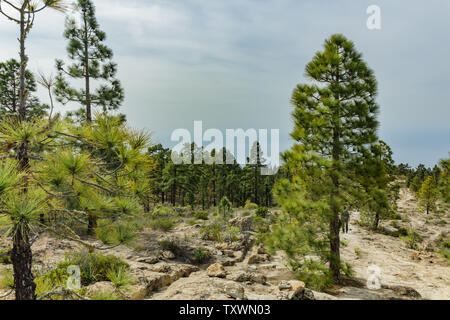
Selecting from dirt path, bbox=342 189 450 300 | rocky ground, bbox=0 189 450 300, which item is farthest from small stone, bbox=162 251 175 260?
dirt path, bbox=342 189 450 300

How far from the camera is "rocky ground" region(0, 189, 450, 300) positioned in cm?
526

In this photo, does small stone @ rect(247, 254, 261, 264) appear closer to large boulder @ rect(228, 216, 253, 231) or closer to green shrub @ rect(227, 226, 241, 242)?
green shrub @ rect(227, 226, 241, 242)

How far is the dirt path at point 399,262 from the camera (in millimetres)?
7905

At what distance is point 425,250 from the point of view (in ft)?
48.3

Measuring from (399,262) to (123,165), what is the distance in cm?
1351

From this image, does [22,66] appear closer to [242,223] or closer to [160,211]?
[160,211]

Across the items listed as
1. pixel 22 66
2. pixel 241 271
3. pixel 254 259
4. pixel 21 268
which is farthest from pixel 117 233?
pixel 254 259

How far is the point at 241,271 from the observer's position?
23.7ft
